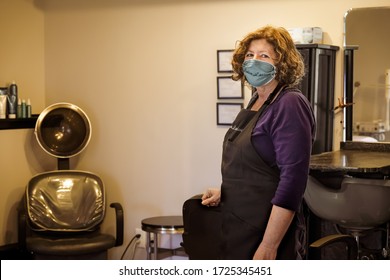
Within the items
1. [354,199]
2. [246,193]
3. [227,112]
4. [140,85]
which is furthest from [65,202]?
[246,193]

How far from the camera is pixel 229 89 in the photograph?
359 centimetres

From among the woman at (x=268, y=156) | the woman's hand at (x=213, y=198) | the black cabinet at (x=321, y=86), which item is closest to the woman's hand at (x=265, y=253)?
the woman at (x=268, y=156)

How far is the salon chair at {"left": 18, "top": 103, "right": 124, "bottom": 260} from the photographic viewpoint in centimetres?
331

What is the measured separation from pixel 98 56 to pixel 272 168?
2417 millimetres

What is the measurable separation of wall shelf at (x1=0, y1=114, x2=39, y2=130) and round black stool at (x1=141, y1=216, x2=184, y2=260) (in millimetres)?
948

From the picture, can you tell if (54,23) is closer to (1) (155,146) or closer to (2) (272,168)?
(1) (155,146)

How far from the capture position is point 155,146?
150 inches

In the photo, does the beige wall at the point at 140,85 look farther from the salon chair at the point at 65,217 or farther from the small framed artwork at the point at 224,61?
the salon chair at the point at 65,217

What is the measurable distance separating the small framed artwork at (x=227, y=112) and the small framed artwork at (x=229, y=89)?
48 mm

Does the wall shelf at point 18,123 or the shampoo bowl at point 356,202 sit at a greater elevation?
the wall shelf at point 18,123

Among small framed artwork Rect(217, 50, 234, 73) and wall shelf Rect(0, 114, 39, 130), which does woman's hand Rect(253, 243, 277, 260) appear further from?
wall shelf Rect(0, 114, 39, 130)

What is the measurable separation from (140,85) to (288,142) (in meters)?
2.29

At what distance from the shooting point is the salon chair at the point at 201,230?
6.35ft

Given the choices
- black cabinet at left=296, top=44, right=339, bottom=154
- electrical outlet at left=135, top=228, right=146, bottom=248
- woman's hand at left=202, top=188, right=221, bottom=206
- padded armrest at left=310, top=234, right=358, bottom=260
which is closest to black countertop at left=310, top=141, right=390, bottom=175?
black cabinet at left=296, top=44, right=339, bottom=154
